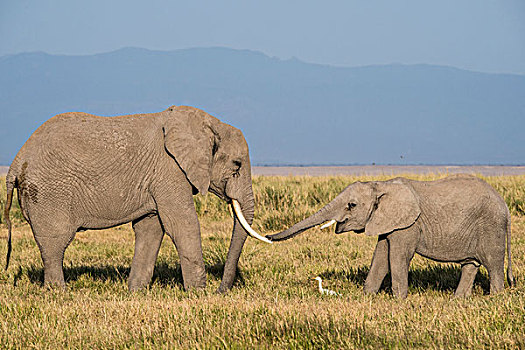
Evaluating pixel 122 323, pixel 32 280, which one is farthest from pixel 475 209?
pixel 32 280

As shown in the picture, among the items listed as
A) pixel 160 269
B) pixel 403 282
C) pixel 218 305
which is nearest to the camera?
pixel 218 305

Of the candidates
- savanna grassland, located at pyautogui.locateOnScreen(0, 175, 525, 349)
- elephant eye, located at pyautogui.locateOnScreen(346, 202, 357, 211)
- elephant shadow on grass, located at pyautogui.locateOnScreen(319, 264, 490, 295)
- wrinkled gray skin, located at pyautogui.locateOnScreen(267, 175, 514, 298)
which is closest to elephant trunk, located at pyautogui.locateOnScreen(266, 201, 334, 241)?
wrinkled gray skin, located at pyautogui.locateOnScreen(267, 175, 514, 298)

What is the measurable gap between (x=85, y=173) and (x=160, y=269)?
2.66m

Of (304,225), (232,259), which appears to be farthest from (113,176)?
(304,225)

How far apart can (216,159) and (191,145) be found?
466 millimetres

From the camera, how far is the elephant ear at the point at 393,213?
6707 millimetres

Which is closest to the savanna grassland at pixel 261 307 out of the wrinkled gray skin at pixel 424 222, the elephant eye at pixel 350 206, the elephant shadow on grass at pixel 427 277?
the elephant shadow on grass at pixel 427 277

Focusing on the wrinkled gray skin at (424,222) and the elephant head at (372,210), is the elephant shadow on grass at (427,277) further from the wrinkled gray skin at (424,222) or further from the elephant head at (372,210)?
the elephant head at (372,210)

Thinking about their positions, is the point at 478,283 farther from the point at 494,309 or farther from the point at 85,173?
the point at 85,173

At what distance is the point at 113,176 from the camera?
7.20 metres

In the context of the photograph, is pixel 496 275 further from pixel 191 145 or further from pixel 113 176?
pixel 113 176

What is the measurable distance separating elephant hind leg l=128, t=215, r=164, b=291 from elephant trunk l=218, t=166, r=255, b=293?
101 centimetres

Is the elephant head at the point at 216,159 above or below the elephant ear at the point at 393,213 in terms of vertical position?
above

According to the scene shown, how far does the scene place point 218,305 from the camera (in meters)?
6.28
